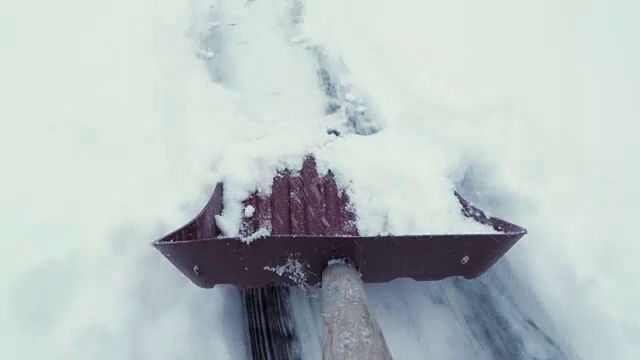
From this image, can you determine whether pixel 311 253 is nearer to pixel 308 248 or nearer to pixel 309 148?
pixel 308 248

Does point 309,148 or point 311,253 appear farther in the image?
point 309,148

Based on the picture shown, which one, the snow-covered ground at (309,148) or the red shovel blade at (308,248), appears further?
the snow-covered ground at (309,148)

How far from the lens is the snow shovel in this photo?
1.47 meters

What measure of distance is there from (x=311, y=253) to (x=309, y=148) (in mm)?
515

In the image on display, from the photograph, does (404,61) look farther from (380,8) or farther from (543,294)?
(543,294)

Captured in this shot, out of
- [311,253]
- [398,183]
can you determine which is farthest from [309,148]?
[311,253]

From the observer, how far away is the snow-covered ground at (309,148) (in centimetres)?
166

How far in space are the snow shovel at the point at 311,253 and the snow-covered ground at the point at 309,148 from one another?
8 centimetres

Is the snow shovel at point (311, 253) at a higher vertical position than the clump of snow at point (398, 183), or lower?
lower

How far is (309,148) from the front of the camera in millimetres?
1925

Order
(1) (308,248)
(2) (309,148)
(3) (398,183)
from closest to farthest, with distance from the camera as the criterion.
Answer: (1) (308,248) < (3) (398,183) < (2) (309,148)

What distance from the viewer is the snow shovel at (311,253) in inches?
57.8

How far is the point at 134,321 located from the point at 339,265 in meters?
0.65

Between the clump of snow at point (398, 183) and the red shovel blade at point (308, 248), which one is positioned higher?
the clump of snow at point (398, 183)
